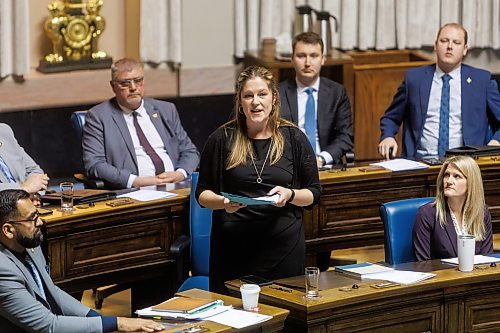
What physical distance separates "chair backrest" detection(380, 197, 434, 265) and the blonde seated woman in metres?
0.06

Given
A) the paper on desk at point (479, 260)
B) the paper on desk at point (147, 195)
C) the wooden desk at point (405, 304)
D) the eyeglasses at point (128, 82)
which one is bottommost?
the wooden desk at point (405, 304)

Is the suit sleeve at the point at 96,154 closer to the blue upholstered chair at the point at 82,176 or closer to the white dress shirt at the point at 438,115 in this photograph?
the blue upholstered chair at the point at 82,176

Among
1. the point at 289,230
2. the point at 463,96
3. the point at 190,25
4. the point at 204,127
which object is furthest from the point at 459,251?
the point at 190,25

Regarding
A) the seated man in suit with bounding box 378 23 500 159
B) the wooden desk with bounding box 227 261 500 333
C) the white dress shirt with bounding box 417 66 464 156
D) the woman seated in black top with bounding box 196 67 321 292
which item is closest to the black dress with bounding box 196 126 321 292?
the woman seated in black top with bounding box 196 67 321 292

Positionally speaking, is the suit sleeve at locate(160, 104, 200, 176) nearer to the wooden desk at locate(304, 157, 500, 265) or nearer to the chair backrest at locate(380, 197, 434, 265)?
the wooden desk at locate(304, 157, 500, 265)

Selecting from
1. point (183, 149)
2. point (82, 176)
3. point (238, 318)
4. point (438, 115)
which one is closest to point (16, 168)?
point (82, 176)

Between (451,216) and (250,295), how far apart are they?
131 centimetres

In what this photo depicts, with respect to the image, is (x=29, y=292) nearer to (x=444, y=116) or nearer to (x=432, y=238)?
(x=432, y=238)

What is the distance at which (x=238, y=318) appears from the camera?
426 cm

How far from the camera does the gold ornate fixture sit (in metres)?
8.33

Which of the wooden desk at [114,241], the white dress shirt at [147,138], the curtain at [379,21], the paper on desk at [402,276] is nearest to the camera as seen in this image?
the paper on desk at [402,276]

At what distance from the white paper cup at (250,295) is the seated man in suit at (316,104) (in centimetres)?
254

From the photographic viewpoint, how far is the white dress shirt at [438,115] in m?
6.95

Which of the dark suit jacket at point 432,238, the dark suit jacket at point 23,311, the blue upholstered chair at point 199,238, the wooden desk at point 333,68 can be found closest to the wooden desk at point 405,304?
the dark suit jacket at point 432,238
